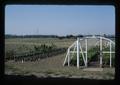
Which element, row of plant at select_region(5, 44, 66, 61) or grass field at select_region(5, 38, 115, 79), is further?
row of plant at select_region(5, 44, 66, 61)

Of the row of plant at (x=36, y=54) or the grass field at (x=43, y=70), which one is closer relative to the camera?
the grass field at (x=43, y=70)

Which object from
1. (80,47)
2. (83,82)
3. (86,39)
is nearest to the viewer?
(83,82)

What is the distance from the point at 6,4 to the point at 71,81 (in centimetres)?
178

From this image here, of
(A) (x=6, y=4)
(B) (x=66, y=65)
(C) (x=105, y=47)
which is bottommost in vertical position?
(B) (x=66, y=65)

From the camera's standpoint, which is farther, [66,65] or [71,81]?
[66,65]

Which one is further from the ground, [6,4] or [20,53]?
[6,4]

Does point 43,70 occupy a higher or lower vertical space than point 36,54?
lower

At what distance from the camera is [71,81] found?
530 centimetres

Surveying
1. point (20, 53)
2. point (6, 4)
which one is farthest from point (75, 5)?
point (20, 53)

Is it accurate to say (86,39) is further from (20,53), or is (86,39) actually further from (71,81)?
(71,81)

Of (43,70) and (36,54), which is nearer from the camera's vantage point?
(43,70)

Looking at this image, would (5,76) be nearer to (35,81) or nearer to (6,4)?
(35,81)

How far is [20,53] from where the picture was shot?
12898 millimetres
